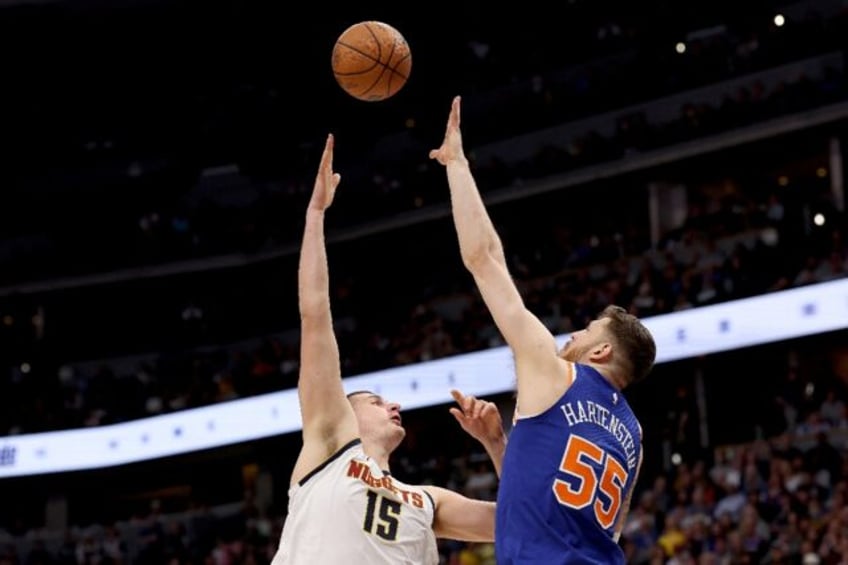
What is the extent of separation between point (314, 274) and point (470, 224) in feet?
2.81

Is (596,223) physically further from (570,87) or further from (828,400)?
(828,400)

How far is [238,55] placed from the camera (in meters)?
31.9

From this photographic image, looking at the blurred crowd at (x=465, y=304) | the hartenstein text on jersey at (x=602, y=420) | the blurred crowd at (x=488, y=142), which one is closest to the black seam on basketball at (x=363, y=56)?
the hartenstein text on jersey at (x=602, y=420)

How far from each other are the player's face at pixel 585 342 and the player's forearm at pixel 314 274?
0.98 meters

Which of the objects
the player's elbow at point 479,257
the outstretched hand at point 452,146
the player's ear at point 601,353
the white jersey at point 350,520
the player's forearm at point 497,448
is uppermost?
the outstretched hand at point 452,146

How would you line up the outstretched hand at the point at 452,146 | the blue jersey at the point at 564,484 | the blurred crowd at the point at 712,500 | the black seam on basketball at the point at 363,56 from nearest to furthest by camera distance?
the blue jersey at the point at 564,484 → the outstretched hand at the point at 452,146 → the black seam on basketball at the point at 363,56 → the blurred crowd at the point at 712,500

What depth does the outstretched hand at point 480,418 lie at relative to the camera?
5.48 metres

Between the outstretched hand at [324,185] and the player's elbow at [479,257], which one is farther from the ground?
the outstretched hand at [324,185]

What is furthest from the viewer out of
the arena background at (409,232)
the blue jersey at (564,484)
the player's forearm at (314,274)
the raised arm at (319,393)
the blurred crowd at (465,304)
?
the blurred crowd at (465,304)

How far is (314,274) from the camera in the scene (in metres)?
5.35

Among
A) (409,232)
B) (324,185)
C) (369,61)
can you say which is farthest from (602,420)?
(409,232)

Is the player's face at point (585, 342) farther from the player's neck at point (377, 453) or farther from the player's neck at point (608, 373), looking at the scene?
the player's neck at point (377, 453)

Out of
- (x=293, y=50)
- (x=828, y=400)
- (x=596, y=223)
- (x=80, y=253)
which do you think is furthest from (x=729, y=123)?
(x=80, y=253)

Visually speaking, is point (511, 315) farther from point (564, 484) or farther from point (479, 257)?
point (564, 484)
